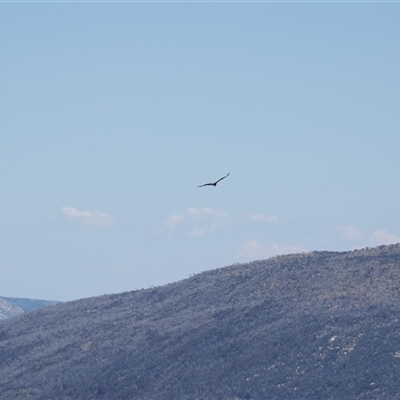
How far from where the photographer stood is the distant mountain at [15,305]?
360 feet

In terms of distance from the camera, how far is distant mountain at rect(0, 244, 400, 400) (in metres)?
28.6

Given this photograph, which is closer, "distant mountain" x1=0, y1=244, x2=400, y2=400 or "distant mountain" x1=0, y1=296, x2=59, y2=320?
"distant mountain" x1=0, y1=244, x2=400, y2=400

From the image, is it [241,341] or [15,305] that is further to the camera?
[15,305]

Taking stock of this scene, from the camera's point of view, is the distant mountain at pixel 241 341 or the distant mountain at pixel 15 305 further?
the distant mountain at pixel 15 305

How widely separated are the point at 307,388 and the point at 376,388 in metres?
2.63

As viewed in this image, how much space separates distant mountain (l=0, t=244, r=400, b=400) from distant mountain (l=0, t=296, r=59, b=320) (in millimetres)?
59587

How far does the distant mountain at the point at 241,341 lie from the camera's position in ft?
93.7

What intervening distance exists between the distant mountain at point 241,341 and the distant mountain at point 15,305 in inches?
2346

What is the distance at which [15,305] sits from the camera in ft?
390

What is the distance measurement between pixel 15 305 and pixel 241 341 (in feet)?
297

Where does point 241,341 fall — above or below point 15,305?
below

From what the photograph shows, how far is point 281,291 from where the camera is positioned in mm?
41438

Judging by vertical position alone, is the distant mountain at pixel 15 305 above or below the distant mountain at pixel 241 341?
above

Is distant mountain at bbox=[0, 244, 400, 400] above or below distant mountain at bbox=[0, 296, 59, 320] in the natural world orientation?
below
